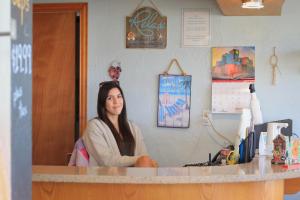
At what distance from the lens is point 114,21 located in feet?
12.2

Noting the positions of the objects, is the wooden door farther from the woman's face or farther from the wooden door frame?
the woman's face

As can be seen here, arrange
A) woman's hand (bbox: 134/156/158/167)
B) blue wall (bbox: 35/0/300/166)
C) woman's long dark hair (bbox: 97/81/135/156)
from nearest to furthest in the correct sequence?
woman's hand (bbox: 134/156/158/167) < woman's long dark hair (bbox: 97/81/135/156) < blue wall (bbox: 35/0/300/166)

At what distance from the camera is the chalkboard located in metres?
1.16

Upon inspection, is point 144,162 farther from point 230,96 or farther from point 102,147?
point 230,96

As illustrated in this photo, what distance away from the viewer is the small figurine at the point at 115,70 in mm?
3721

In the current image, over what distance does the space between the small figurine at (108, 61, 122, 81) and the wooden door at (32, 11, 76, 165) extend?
0.29m

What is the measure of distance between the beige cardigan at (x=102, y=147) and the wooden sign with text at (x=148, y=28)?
2.90 ft

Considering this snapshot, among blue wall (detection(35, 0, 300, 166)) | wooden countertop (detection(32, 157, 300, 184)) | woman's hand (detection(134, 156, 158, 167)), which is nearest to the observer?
wooden countertop (detection(32, 157, 300, 184))

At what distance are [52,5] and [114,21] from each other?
49 cm

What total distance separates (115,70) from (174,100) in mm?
500

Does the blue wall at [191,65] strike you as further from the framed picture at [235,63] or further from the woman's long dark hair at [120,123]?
the woman's long dark hair at [120,123]

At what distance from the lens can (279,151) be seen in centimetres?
245

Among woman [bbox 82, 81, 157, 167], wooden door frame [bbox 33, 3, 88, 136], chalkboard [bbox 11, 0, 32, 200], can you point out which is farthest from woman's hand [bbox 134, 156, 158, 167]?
chalkboard [bbox 11, 0, 32, 200]

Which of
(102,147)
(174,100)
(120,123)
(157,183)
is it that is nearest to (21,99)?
(157,183)
